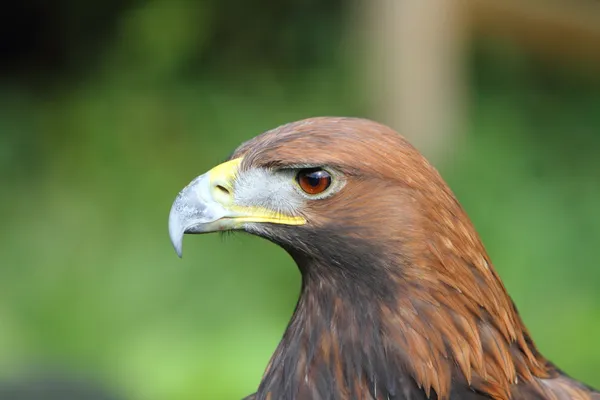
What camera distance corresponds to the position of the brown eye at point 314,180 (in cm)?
233

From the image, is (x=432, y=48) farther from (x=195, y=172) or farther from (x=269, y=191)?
(x=269, y=191)

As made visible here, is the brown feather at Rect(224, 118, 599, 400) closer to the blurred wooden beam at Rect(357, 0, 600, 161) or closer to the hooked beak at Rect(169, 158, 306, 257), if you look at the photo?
the hooked beak at Rect(169, 158, 306, 257)

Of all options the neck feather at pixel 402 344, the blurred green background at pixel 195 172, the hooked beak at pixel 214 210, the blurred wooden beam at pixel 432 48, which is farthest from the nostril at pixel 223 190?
the blurred wooden beam at pixel 432 48

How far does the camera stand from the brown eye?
2.33 m

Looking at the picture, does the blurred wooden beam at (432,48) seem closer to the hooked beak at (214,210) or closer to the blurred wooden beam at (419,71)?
the blurred wooden beam at (419,71)

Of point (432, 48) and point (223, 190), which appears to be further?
point (432, 48)

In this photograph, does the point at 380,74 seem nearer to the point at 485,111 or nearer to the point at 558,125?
the point at 485,111

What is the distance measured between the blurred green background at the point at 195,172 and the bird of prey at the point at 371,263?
208 cm

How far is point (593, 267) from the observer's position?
210 inches

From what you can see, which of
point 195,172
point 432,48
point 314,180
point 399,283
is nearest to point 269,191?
point 314,180

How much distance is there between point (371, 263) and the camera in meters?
2.33

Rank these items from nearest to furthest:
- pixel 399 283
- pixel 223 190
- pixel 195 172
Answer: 1. pixel 399 283
2. pixel 223 190
3. pixel 195 172

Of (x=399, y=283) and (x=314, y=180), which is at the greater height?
(x=314, y=180)

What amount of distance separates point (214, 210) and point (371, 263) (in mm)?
422
